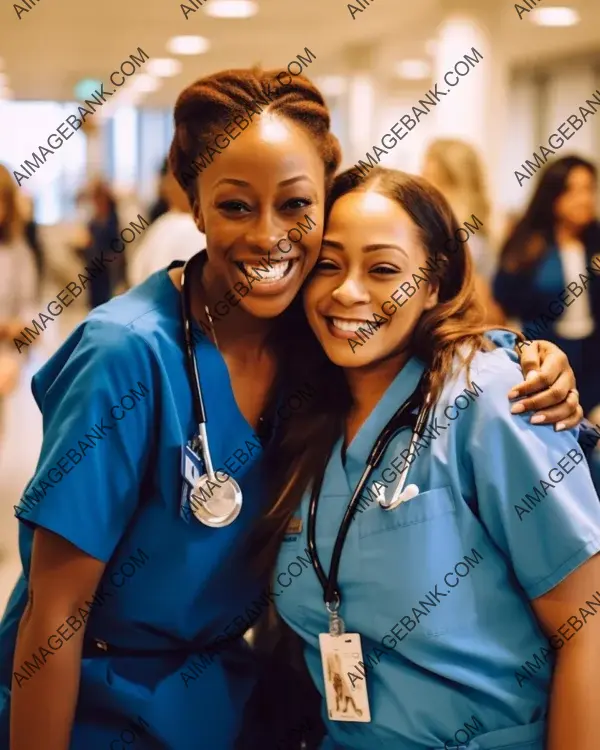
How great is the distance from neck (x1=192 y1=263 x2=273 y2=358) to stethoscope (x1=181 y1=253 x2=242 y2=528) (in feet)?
0.23

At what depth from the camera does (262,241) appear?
3.81ft

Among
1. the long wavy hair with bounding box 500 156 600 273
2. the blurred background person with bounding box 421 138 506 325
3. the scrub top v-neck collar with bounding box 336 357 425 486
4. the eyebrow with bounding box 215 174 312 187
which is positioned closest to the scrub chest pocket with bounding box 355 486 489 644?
the scrub top v-neck collar with bounding box 336 357 425 486

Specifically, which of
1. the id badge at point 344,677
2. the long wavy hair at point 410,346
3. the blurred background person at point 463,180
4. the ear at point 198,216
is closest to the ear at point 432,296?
the long wavy hair at point 410,346

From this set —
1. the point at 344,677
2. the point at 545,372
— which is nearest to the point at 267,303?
the point at 545,372

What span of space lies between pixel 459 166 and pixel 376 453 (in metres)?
2.49

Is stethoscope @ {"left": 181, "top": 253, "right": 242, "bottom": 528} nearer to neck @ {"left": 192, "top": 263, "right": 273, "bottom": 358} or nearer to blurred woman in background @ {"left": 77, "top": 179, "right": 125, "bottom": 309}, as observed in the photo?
neck @ {"left": 192, "top": 263, "right": 273, "bottom": 358}

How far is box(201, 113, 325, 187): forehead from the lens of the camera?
114 centimetres

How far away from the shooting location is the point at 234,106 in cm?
117

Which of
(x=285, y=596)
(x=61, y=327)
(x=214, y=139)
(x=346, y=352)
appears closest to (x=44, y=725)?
(x=285, y=596)

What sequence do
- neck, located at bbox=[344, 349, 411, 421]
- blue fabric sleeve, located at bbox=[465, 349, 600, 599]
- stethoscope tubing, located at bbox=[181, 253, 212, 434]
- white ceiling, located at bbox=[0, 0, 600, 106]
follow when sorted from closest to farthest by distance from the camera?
blue fabric sleeve, located at bbox=[465, 349, 600, 599] → stethoscope tubing, located at bbox=[181, 253, 212, 434] → neck, located at bbox=[344, 349, 411, 421] → white ceiling, located at bbox=[0, 0, 600, 106]

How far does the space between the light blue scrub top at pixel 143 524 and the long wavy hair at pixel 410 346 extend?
1.7 inches

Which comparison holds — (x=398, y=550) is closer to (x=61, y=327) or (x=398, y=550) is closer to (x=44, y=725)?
(x=44, y=725)

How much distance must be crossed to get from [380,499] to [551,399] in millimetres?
252

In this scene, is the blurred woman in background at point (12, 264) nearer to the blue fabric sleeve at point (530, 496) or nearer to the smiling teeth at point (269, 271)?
the smiling teeth at point (269, 271)
